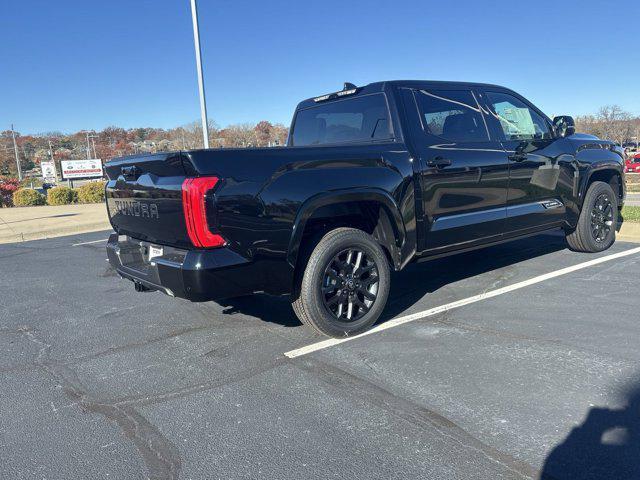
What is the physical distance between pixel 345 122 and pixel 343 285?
5.90 feet

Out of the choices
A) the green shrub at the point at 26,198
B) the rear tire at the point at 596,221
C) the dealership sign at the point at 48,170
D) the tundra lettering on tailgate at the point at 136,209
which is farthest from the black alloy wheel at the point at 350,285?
the dealership sign at the point at 48,170

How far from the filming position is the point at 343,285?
12.7 feet

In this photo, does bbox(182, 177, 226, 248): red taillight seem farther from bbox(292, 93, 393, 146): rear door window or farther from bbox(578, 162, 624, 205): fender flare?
bbox(578, 162, 624, 205): fender flare

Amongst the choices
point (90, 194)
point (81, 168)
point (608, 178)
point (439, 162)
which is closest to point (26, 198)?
point (90, 194)

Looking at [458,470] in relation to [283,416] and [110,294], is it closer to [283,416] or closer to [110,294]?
[283,416]

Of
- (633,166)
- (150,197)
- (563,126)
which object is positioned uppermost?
(563,126)

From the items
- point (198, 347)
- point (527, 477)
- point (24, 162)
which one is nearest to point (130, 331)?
point (198, 347)

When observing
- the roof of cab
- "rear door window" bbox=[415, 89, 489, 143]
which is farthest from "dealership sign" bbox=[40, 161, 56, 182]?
"rear door window" bbox=[415, 89, 489, 143]

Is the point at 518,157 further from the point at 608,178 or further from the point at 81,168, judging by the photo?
the point at 81,168

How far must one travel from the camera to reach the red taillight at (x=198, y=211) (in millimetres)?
3131

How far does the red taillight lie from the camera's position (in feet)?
10.3

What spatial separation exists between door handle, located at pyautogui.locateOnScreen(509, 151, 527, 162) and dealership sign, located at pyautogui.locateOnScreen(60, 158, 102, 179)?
37.9m

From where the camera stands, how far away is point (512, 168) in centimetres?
496

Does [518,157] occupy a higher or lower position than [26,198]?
higher
